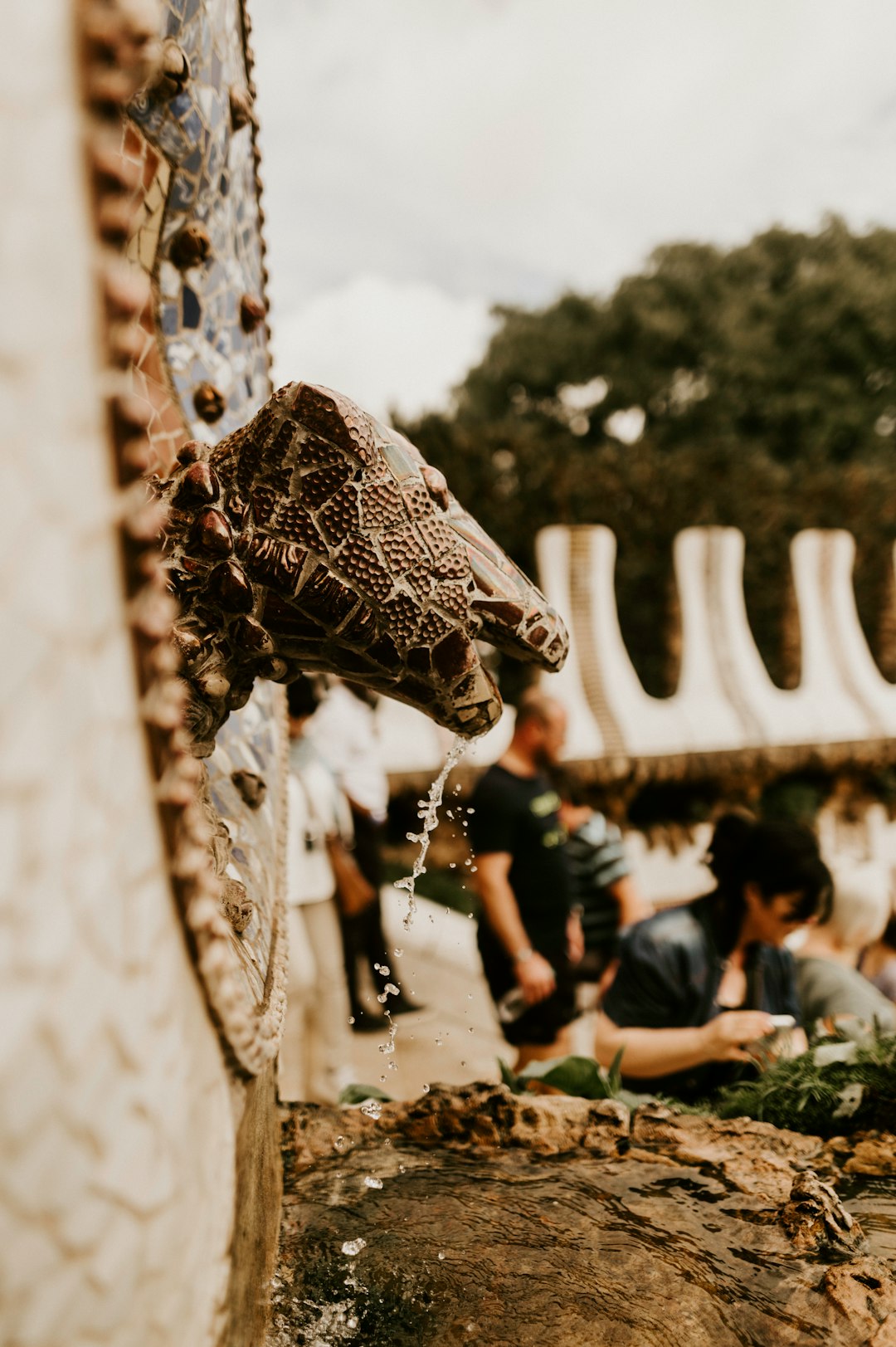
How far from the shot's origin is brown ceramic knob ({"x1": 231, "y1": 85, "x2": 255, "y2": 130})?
145 cm

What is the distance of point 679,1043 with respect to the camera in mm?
2484

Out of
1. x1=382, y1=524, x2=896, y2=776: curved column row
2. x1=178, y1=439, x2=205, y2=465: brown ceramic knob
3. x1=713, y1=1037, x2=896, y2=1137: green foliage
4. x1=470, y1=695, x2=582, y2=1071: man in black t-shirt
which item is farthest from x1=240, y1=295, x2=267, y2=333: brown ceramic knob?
x1=382, y1=524, x2=896, y2=776: curved column row

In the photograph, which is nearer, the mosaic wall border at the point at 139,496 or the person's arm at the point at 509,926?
the mosaic wall border at the point at 139,496

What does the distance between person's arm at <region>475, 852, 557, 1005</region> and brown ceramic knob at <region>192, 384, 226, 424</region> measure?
2.12 m

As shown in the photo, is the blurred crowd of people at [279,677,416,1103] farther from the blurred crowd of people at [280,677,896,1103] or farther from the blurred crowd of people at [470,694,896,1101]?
the blurred crowd of people at [470,694,896,1101]

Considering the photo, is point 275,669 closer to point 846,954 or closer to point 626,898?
point 626,898

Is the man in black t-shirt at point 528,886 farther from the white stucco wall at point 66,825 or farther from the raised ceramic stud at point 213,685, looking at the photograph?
the white stucco wall at point 66,825

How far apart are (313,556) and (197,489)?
0.50 feet

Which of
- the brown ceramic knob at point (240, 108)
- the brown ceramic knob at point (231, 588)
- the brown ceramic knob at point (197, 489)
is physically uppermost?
the brown ceramic knob at point (240, 108)

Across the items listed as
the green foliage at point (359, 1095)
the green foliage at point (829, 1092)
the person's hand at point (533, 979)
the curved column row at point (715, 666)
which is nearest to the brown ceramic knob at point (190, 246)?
the green foliage at point (359, 1095)

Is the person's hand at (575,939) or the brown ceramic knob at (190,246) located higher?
the brown ceramic knob at (190,246)

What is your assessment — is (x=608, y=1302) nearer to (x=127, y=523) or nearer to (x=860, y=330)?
(x=127, y=523)

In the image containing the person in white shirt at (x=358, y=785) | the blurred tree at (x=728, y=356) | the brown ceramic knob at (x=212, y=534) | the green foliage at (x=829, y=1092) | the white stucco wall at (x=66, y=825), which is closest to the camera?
the white stucco wall at (x=66, y=825)

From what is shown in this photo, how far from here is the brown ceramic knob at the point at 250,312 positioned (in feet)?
5.33
